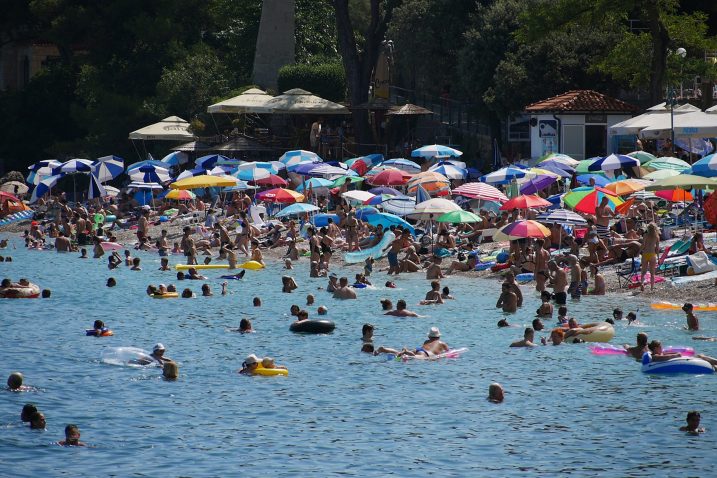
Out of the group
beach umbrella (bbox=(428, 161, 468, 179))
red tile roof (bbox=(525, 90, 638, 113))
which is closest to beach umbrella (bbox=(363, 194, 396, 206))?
beach umbrella (bbox=(428, 161, 468, 179))

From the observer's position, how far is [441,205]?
32.5m

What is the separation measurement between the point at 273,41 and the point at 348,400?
38.8 metres

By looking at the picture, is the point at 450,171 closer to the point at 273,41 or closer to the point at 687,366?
the point at 687,366

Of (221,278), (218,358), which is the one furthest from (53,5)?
(218,358)

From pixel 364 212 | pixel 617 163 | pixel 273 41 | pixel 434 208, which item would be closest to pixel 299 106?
pixel 273 41

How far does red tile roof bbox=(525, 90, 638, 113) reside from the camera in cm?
3975

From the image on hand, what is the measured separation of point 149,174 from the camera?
4706 centimetres

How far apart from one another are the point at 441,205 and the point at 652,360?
12828 millimetres

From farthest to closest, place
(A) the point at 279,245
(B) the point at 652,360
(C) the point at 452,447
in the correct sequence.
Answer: (A) the point at 279,245 → (B) the point at 652,360 → (C) the point at 452,447

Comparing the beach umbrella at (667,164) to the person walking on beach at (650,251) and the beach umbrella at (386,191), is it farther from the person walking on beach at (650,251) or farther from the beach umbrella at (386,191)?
the beach umbrella at (386,191)

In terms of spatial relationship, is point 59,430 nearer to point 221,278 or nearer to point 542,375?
point 542,375

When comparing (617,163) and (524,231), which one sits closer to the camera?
(524,231)

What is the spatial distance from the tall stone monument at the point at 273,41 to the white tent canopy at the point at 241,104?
6.81 m

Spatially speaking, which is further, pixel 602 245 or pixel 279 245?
pixel 279 245
